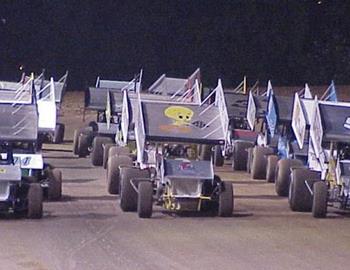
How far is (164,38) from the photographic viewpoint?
4809 centimetres

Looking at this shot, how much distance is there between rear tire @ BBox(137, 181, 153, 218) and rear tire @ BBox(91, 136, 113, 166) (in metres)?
10.1

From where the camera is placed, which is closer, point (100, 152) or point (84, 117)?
point (100, 152)

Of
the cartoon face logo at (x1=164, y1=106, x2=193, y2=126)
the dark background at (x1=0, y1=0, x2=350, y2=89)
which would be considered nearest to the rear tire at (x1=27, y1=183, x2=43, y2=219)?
the cartoon face logo at (x1=164, y1=106, x2=193, y2=126)

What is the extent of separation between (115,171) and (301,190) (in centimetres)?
352

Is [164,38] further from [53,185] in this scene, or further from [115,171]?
[53,185]

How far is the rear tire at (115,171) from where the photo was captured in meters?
21.0

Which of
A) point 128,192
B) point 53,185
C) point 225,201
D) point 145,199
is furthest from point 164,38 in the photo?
point 145,199

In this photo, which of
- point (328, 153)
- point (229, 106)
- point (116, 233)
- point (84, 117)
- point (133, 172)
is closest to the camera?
point (116, 233)

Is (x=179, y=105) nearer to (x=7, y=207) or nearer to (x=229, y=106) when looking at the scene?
(x=7, y=207)

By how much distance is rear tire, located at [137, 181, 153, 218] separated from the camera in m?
17.5

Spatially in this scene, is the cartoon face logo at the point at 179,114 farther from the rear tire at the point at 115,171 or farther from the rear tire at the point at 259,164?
the rear tire at the point at 259,164

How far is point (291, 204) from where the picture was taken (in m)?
19.4

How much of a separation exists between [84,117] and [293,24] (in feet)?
32.3

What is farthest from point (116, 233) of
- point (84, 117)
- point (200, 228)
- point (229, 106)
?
point (84, 117)
